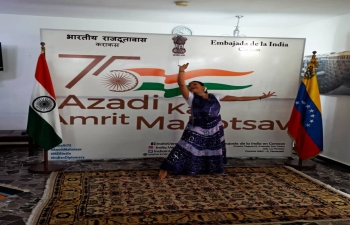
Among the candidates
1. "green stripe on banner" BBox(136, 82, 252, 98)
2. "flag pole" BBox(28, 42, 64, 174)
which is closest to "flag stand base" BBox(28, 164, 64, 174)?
"flag pole" BBox(28, 42, 64, 174)

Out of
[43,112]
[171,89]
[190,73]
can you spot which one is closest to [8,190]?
[43,112]

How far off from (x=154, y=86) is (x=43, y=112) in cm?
162

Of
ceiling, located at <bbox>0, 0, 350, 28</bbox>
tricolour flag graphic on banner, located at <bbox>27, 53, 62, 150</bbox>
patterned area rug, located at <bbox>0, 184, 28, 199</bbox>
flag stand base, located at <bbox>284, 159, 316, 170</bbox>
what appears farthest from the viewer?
flag stand base, located at <bbox>284, 159, 316, 170</bbox>

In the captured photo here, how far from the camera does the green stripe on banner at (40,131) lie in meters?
4.30

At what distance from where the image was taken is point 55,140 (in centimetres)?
441

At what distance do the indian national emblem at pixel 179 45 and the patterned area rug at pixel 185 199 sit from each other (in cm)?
180

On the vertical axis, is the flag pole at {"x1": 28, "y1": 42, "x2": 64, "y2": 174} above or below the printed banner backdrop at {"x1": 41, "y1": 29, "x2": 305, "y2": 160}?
below

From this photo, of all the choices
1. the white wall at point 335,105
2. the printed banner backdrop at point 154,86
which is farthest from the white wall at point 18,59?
the white wall at point 335,105

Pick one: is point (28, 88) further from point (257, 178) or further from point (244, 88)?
point (257, 178)

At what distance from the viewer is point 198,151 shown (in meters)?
4.39

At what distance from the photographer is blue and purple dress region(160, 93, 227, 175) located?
432cm

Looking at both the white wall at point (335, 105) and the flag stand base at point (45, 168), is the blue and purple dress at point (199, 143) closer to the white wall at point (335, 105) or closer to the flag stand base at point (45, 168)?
the flag stand base at point (45, 168)

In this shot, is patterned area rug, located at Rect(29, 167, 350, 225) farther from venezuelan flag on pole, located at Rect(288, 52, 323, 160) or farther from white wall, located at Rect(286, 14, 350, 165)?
white wall, located at Rect(286, 14, 350, 165)

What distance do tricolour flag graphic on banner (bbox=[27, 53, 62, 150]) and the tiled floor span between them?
51cm
